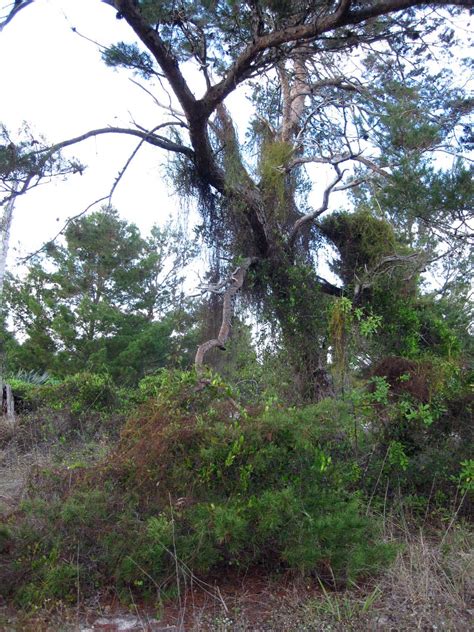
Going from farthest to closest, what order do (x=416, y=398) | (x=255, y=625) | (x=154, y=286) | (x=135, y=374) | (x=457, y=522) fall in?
1. (x=154, y=286)
2. (x=135, y=374)
3. (x=416, y=398)
4. (x=457, y=522)
5. (x=255, y=625)

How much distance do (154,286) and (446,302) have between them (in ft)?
47.1

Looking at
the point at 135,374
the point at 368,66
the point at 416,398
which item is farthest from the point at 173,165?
the point at 135,374

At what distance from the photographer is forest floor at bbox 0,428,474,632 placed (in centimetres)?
354

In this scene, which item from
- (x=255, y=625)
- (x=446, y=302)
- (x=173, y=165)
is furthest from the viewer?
(x=446, y=302)

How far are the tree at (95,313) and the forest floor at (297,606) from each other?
59.7 ft

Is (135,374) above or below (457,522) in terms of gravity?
above

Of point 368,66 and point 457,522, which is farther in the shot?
point 368,66

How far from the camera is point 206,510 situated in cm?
429

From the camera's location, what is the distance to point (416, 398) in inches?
237

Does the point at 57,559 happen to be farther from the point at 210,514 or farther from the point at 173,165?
the point at 173,165

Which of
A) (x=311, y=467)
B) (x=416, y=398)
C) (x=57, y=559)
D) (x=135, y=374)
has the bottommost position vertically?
(x=57, y=559)

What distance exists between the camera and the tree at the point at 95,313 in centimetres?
2319

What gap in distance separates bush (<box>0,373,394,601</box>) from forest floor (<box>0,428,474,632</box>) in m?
0.12

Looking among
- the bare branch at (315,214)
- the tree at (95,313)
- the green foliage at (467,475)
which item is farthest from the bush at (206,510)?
the tree at (95,313)
